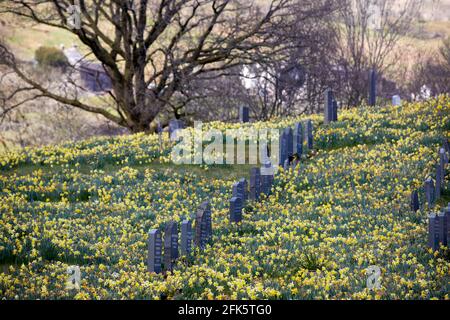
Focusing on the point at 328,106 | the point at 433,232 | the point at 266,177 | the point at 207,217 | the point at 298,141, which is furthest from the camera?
the point at 328,106

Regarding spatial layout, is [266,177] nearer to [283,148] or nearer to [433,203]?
[283,148]

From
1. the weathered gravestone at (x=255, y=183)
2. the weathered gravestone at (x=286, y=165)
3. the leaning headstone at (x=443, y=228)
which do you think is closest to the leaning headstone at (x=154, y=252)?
the leaning headstone at (x=443, y=228)

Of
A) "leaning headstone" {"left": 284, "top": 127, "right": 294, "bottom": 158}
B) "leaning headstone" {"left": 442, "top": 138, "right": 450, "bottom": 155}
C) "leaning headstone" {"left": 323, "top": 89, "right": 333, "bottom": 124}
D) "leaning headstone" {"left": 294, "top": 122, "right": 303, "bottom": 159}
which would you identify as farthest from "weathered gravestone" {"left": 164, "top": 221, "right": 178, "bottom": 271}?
"leaning headstone" {"left": 323, "top": 89, "right": 333, "bottom": 124}

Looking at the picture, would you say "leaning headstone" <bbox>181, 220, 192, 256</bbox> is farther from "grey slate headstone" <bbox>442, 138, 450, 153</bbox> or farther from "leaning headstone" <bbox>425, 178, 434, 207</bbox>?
"grey slate headstone" <bbox>442, 138, 450, 153</bbox>

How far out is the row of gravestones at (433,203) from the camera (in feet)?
32.7

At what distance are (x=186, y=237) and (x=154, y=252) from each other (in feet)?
Answer: 2.61

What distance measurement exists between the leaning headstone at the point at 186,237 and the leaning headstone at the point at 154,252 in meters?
0.61

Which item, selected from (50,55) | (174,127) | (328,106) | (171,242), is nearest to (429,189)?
(171,242)

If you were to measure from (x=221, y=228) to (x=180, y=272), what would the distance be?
2.45 metres

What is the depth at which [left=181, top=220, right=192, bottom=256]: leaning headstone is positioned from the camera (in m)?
10.4

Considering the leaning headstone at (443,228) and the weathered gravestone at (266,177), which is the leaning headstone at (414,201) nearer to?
the leaning headstone at (443,228)

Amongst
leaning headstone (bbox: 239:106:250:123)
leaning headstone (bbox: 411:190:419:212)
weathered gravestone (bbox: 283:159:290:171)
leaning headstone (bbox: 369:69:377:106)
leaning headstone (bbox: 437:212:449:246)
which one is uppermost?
leaning headstone (bbox: 369:69:377:106)

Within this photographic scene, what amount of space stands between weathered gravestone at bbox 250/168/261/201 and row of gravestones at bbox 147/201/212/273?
2938mm

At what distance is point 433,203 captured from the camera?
12.5m
